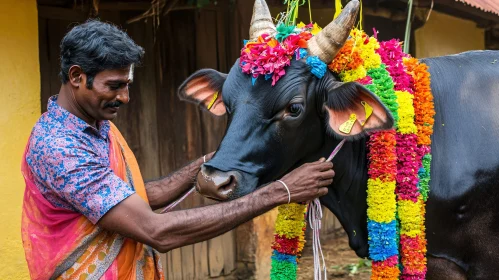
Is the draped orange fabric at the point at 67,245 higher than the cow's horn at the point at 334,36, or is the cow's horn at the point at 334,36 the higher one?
the cow's horn at the point at 334,36

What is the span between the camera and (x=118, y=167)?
10.1 ft

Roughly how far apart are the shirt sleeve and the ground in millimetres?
4448

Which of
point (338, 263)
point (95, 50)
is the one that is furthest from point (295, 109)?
point (338, 263)

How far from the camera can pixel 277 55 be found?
3133mm

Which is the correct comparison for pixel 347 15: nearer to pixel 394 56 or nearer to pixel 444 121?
pixel 394 56

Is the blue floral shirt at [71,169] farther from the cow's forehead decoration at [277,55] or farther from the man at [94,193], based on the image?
the cow's forehead decoration at [277,55]

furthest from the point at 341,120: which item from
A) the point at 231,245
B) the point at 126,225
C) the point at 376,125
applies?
the point at 231,245

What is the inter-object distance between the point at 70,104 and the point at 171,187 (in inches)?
33.2

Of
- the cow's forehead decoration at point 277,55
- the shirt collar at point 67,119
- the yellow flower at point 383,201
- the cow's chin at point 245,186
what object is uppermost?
the cow's forehead decoration at point 277,55

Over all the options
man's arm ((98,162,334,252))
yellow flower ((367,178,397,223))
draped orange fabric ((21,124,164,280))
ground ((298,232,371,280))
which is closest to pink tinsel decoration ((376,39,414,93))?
yellow flower ((367,178,397,223))

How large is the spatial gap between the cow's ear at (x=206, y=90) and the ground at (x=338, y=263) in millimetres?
3640

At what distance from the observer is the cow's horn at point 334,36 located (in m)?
3.08

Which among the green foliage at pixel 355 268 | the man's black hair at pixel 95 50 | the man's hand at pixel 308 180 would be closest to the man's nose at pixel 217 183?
the man's hand at pixel 308 180

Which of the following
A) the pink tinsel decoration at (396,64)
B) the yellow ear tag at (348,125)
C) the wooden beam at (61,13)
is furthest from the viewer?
the wooden beam at (61,13)
